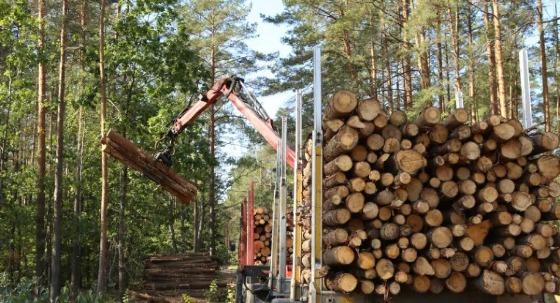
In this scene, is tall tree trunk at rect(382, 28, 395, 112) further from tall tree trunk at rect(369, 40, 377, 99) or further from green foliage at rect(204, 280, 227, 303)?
green foliage at rect(204, 280, 227, 303)

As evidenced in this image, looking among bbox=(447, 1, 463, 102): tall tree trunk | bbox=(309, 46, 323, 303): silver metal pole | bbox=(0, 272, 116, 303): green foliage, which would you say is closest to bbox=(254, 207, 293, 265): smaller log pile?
bbox=(0, 272, 116, 303): green foliage

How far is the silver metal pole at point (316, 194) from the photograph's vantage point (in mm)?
5031

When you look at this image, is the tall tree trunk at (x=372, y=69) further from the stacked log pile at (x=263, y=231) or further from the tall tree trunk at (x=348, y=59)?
the stacked log pile at (x=263, y=231)

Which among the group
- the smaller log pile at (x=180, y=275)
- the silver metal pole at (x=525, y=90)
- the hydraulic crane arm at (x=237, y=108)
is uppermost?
the hydraulic crane arm at (x=237, y=108)

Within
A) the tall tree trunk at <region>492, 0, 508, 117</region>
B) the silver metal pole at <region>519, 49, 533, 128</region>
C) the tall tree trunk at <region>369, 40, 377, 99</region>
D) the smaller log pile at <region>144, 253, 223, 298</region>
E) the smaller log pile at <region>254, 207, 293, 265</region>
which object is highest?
the tall tree trunk at <region>369, 40, 377, 99</region>

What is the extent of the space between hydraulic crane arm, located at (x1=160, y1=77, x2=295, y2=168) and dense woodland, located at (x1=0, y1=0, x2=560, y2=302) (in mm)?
968

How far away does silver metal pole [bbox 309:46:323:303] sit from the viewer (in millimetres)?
5031

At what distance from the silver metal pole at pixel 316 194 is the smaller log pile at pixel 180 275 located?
14.2m

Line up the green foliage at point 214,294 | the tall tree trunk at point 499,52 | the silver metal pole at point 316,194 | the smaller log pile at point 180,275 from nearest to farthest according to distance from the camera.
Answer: the silver metal pole at point 316,194 < the green foliage at point 214,294 < the tall tree trunk at point 499,52 < the smaller log pile at point 180,275

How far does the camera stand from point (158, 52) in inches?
695

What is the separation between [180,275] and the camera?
19234 mm

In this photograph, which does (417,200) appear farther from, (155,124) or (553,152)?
(155,124)

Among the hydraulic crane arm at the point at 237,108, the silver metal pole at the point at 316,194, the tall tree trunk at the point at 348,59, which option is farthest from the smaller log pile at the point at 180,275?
the silver metal pole at the point at 316,194

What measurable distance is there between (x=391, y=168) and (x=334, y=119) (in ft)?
2.30
